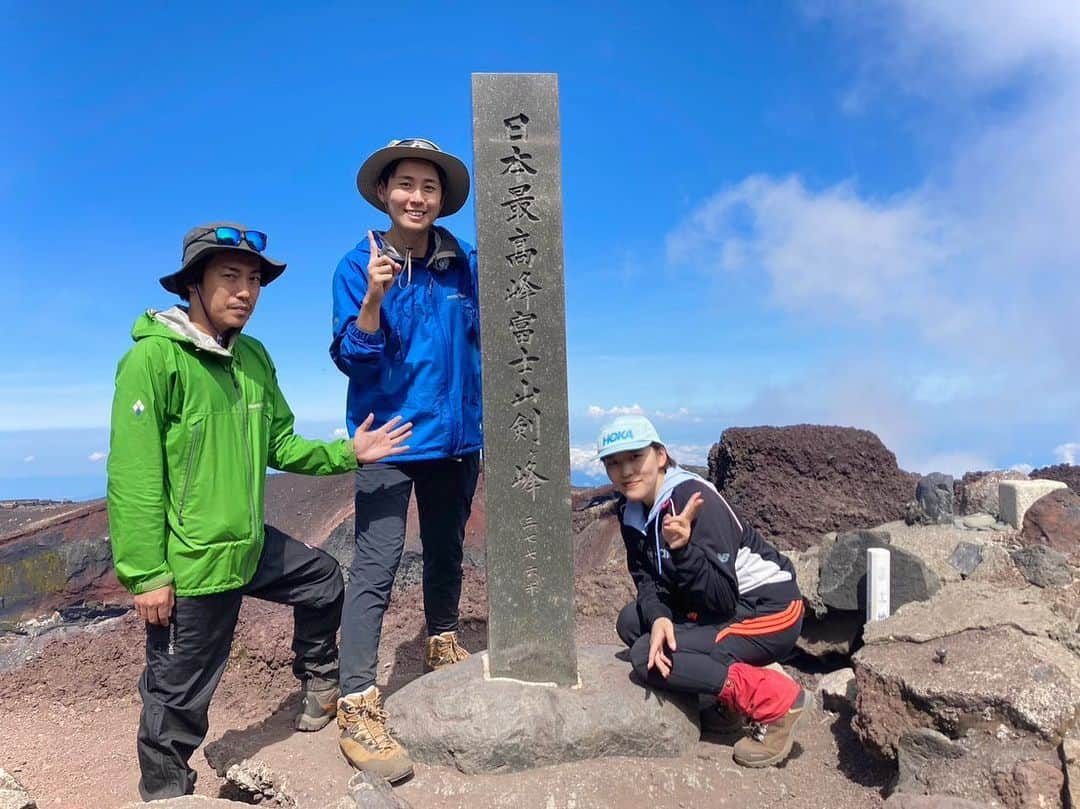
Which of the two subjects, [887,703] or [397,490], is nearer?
[887,703]

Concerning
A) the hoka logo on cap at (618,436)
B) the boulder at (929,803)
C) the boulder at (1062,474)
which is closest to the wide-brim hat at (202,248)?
the hoka logo on cap at (618,436)

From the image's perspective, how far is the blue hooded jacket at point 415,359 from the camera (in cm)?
434

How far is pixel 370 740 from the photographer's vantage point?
13.4ft

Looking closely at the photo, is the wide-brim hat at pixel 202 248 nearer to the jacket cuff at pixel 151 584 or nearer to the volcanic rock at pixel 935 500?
the jacket cuff at pixel 151 584

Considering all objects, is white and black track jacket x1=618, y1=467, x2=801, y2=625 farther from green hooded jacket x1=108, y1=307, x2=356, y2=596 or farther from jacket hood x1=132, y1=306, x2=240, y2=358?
jacket hood x1=132, y1=306, x2=240, y2=358

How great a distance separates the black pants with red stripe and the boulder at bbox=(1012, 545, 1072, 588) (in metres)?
2.24

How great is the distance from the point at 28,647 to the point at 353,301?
179 inches

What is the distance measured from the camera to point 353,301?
4332mm

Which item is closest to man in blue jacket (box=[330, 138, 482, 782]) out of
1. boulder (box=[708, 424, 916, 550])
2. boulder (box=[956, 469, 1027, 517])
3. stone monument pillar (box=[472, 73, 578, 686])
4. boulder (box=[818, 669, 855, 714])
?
stone monument pillar (box=[472, 73, 578, 686])

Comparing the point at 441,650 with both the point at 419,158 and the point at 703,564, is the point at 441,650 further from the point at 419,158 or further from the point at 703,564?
the point at 419,158

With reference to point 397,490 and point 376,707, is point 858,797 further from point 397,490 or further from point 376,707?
point 397,490

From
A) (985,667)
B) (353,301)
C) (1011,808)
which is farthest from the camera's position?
(353,301)

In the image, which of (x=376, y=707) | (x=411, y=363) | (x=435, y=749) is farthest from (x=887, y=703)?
(x=411, y=363)

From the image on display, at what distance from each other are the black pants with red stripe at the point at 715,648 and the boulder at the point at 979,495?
3.63m
